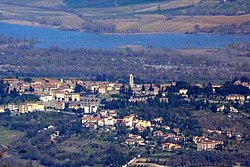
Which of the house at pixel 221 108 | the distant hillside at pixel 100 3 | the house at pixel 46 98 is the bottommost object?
the house at pixel 221 108

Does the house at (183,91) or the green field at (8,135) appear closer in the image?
the green field at (8,135)

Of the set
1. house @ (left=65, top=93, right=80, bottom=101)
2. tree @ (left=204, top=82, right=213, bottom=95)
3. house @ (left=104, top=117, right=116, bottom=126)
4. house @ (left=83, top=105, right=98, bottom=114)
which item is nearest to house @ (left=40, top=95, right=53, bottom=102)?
house @ (left=65, top=93, right=80, bottom=101)

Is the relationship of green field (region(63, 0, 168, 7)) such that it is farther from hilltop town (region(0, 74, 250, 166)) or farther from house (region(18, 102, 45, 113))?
house (region(18, 102, 45, 113))

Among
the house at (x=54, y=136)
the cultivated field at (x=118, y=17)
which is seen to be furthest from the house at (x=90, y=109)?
the cultivated field at (x=118, y=17)

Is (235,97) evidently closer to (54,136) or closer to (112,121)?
(112,121)

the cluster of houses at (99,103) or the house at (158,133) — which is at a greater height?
the cluster of houses at (99,103)

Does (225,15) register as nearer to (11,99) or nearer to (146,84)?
(146,84)

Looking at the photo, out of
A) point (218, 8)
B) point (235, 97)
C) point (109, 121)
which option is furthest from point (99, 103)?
point (218, 8)

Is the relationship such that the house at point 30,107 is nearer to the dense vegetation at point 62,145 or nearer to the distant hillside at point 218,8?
the dense vegetation at point 62,145

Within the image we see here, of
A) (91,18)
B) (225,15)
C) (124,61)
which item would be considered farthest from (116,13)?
(124,61)
